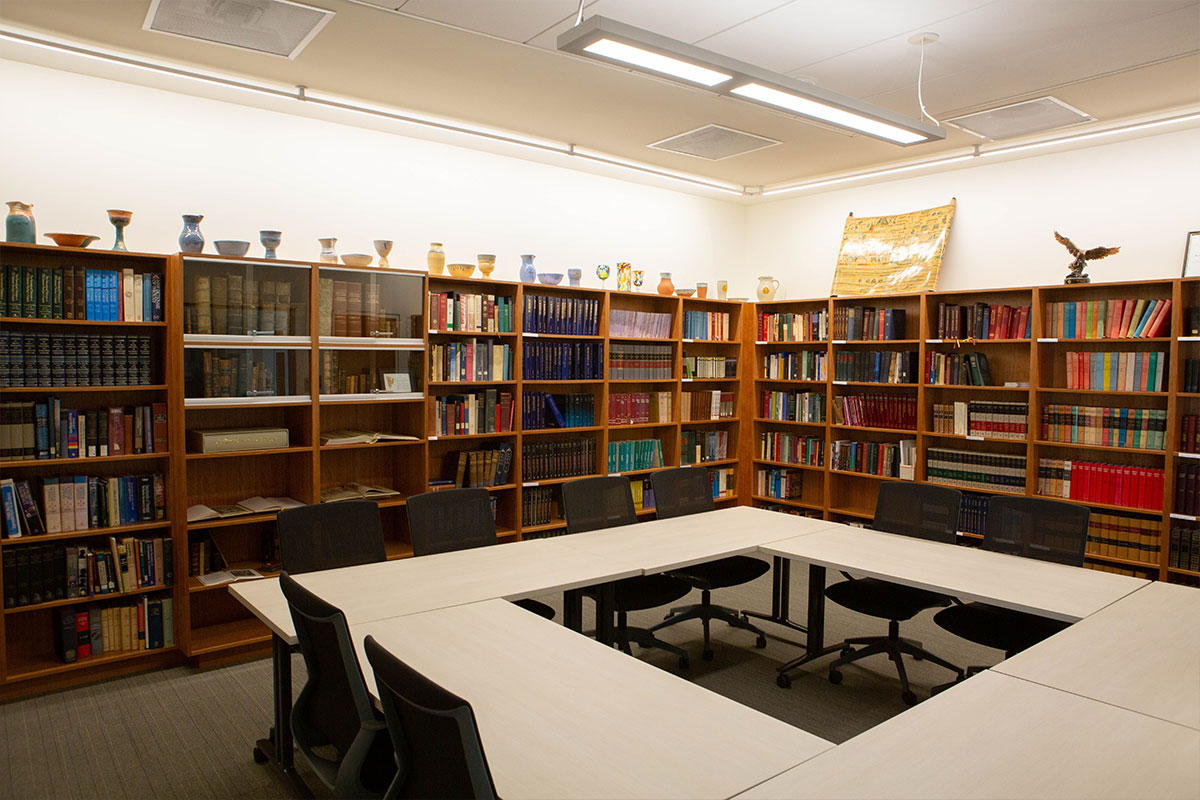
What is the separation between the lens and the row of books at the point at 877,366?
601 cm

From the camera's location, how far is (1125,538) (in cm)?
502

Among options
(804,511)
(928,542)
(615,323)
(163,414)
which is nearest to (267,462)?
(163,414)

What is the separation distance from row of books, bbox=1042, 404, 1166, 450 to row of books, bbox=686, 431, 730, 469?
2568mm

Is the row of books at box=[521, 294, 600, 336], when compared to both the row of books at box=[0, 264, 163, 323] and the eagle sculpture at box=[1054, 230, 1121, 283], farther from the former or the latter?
the eagle sculpture at box=[1054, 230, 1121, 283]

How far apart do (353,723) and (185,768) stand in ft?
4.66

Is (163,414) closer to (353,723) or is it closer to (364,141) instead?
(364,141)

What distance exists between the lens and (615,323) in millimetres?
6078

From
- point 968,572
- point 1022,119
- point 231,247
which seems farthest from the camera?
point 1022,119

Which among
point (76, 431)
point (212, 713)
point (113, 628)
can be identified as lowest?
point (212, 713)

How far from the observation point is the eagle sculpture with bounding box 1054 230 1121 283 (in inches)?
201

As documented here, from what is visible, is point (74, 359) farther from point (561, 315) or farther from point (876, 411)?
point (876, 411)

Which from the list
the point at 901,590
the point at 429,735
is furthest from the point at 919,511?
the point at 429,735

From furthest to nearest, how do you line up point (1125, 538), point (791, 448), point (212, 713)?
point (791, 448) → point (1125, 538) → point (212, 713)

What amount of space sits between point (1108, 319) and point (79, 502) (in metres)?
6.12
